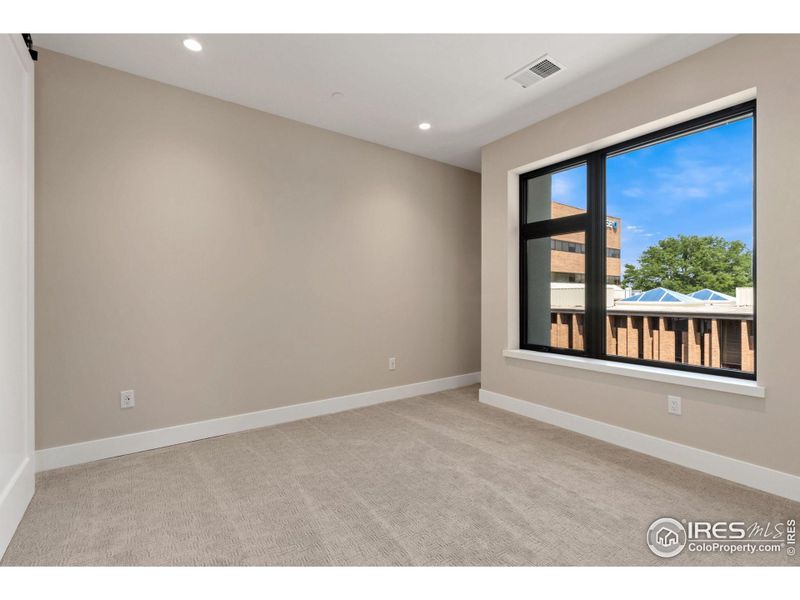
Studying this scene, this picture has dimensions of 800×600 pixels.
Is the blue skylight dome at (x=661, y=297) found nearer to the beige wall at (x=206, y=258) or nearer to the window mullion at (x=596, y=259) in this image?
the window mullion at (x=596, y=259)

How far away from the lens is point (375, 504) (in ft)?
6.64

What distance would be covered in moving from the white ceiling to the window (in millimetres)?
576

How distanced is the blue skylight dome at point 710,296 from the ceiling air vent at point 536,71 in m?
1.78

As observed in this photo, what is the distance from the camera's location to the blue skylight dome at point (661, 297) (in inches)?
108

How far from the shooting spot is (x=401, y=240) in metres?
4.16

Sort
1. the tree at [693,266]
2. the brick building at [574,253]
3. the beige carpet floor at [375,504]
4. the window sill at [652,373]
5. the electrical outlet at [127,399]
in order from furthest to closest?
the brick building at [574,253], the electrical outlet at [127,399], the tree at [693,266], the window sill at [652,373], the beige carpet floor at [375,504]

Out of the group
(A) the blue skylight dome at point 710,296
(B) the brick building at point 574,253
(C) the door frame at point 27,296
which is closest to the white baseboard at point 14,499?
(C) the door frame at point 27,296

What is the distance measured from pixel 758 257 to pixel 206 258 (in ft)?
11.8

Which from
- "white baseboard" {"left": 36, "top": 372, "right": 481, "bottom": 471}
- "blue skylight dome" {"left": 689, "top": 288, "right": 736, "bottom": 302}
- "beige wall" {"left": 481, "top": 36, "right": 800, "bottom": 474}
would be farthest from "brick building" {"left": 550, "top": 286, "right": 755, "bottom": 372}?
"white baseboard" {"left": 36, "top": 372, "right": 481, "bottom": 471}

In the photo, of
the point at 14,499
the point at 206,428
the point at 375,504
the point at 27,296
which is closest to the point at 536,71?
the point at 375,504

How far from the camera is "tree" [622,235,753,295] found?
8.07 feet

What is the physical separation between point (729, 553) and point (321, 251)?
325 centimetres

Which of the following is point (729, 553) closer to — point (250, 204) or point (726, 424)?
point (726, 424)
